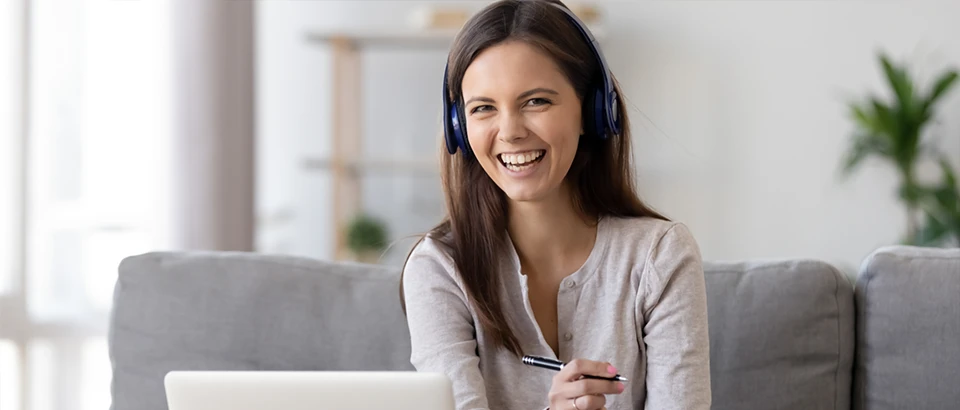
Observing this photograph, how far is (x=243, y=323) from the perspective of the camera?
60.3 inches

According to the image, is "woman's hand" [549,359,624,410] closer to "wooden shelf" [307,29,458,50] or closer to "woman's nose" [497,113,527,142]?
"woman's nose" [497,113,527,142]

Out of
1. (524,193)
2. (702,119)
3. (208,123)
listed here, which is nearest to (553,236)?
(524,193)

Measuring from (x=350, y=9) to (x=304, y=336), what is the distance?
316cm

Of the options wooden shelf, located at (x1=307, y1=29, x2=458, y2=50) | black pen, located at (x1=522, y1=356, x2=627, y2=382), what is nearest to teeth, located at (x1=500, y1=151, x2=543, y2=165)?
black pen, located at (x1=522, y1=356, x2=627, y2=382)

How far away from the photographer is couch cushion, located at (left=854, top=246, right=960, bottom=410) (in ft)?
4.63

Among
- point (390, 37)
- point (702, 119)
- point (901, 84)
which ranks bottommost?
point (702, 119)

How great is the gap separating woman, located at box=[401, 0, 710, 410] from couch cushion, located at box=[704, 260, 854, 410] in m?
0.18

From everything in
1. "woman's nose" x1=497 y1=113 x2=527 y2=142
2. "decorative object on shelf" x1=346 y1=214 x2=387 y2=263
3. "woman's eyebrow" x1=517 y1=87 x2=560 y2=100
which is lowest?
"decorative object on shelf" x1=346 y1=214 x2=387 y2=263

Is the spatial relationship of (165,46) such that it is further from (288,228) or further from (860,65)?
(860,65)

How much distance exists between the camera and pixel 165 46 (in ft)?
7.63

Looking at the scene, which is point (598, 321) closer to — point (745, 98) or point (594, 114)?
point (594, 114)

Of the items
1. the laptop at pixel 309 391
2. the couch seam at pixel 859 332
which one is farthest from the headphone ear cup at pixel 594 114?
the laptop at pixel 309 391

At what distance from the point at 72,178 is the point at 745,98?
9.41 ft

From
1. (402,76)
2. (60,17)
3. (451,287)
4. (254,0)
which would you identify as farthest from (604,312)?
(402,76)
